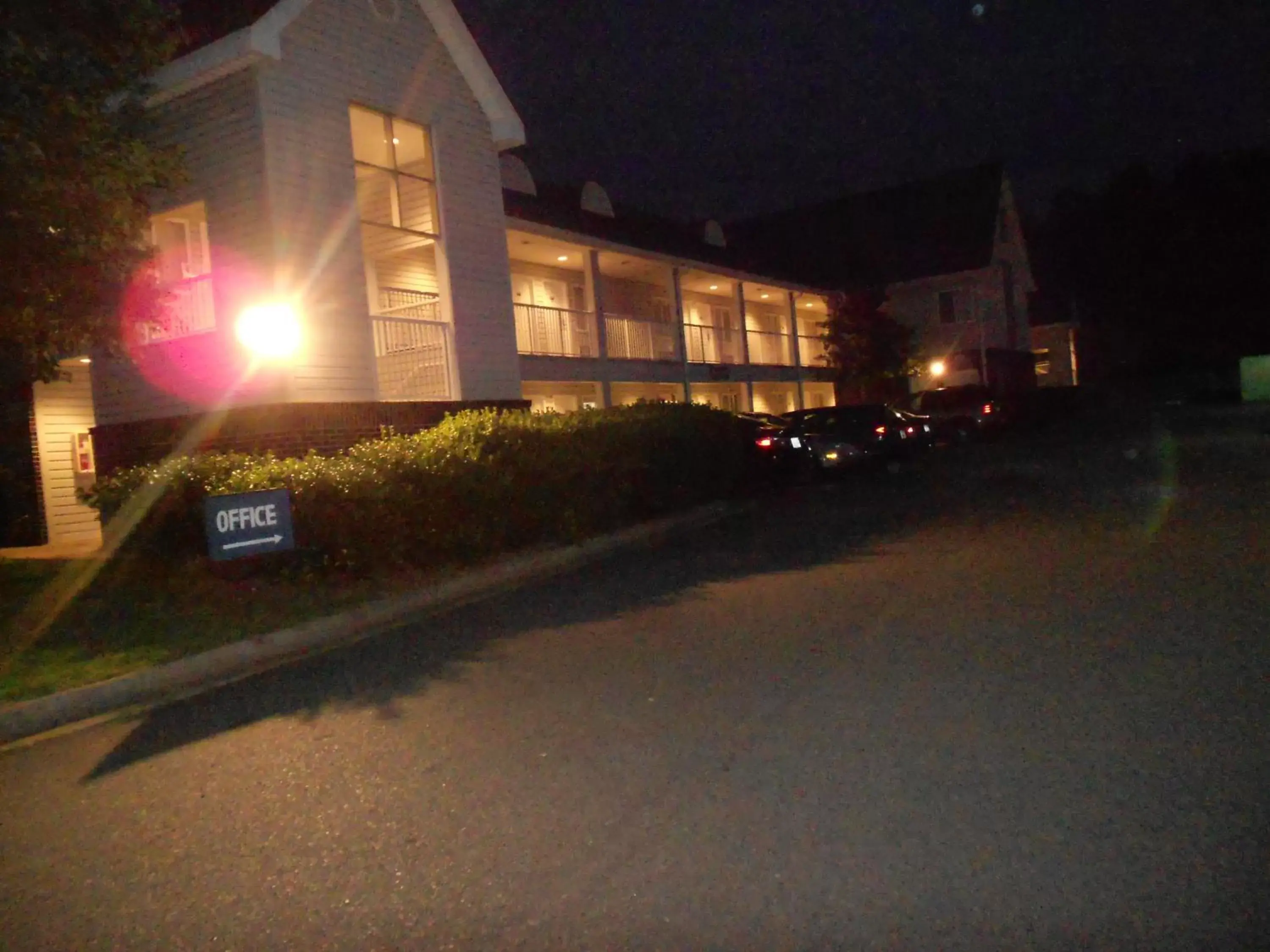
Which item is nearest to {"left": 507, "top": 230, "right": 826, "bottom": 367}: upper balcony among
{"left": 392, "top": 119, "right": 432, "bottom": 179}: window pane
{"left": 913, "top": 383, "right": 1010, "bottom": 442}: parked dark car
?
{"left": 392, "top": 119, "right": 432, "bottom": 179}: window pane

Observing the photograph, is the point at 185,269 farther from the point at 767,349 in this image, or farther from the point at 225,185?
the point at 767,349

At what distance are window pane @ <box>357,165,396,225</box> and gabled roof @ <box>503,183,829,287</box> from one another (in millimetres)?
3498

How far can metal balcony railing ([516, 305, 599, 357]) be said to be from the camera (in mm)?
23609

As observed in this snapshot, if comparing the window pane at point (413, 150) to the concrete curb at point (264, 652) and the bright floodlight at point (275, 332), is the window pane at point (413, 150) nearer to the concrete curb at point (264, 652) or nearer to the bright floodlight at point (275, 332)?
the bright floodlight at point (275, 332)

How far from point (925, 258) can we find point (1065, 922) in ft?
139

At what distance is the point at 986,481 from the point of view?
19297 mm

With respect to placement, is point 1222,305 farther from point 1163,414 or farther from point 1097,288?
point 1163,414

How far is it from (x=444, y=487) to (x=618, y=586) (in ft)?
7.61

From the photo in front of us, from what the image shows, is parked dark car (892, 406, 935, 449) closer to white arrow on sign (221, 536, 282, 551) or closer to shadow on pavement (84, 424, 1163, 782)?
shadow on pavement (84, 424, 1163, 782)

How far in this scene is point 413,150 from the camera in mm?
17438

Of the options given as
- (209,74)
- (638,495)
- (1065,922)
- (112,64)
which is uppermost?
(209,74)

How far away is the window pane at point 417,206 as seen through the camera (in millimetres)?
17281

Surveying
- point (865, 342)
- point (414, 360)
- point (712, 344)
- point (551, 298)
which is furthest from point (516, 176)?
point (865, 342)

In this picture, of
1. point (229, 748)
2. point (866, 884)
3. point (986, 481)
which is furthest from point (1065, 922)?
point (986, 481)
